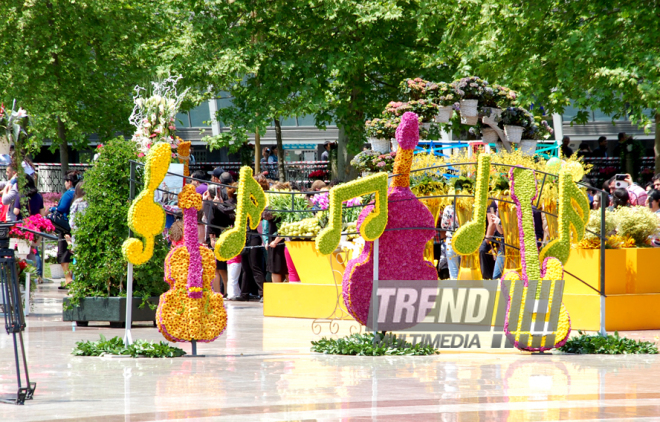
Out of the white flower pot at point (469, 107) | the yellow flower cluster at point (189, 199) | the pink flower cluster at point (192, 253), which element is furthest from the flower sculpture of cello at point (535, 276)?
the white flower pot at point (469, 107)

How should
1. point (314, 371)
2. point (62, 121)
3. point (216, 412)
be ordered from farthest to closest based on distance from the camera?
point (62, 121), point (314, 371), point (216, 412)

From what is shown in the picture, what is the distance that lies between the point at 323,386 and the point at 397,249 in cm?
283

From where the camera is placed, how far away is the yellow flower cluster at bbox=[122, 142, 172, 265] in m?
9.41

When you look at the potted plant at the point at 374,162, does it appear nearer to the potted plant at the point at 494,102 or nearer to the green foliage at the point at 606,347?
the potted plant at the point at 494,102

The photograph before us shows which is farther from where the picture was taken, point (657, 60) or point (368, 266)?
point (657, 60)

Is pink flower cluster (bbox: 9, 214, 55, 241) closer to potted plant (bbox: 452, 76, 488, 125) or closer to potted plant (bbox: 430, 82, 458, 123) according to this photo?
potted plant (bbox: 430, 82, 458, 123)

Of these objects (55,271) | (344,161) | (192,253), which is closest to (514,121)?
(192,253)

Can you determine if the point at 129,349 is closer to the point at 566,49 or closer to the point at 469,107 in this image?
the point at 469,107

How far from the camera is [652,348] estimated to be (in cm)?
1032

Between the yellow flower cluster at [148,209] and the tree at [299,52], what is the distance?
15.5 m

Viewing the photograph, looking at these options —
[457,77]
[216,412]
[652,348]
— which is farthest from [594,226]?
[457,77]

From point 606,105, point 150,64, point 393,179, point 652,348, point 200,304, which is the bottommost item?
point 652,348

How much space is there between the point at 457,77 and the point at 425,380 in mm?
15106

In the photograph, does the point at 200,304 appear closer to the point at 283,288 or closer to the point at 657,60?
the point at 283,288
